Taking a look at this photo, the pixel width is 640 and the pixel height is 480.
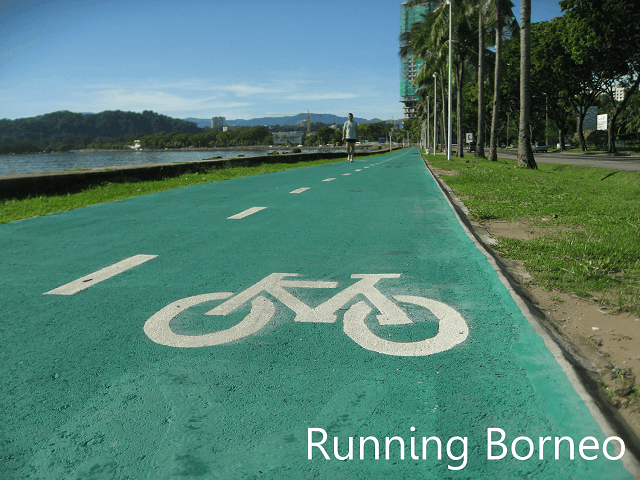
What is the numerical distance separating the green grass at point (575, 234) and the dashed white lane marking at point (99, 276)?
3.79 metres

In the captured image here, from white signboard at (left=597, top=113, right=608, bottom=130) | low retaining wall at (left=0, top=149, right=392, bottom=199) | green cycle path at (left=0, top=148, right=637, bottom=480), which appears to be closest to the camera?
green cycle path at (left=0, top=148, right=637, bottom=480)

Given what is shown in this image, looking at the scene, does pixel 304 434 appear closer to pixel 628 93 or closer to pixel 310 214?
pixel 310 214

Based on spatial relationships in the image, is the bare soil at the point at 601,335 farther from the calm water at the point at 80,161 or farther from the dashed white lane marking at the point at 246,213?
the calm water at the point at 80,161

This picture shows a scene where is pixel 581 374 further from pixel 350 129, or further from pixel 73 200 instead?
pixel 350 129

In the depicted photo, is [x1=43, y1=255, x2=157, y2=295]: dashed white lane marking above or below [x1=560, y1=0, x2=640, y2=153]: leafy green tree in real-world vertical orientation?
below

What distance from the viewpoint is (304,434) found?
2.19 m

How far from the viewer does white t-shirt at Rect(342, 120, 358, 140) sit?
25.4 m

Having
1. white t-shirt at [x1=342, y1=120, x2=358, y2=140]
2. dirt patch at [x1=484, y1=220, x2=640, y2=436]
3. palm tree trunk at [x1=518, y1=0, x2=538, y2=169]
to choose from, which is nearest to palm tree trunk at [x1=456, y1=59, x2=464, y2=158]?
white t-shirt at [x1=342, y1=120, x2=358, y2=140]

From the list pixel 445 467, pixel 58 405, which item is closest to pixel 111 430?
pixel 58 405

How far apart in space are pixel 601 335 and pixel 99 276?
403 centimetres

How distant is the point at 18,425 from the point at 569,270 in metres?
4.39

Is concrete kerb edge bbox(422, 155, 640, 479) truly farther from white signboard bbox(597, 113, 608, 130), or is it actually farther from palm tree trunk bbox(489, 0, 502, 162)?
white signboard bbox(597, 113, 608, 130)

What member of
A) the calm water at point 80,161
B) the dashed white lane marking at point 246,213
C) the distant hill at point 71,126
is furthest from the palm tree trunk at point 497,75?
the distant hill at point 71,126

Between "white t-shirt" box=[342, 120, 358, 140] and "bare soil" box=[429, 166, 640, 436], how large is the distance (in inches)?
834
